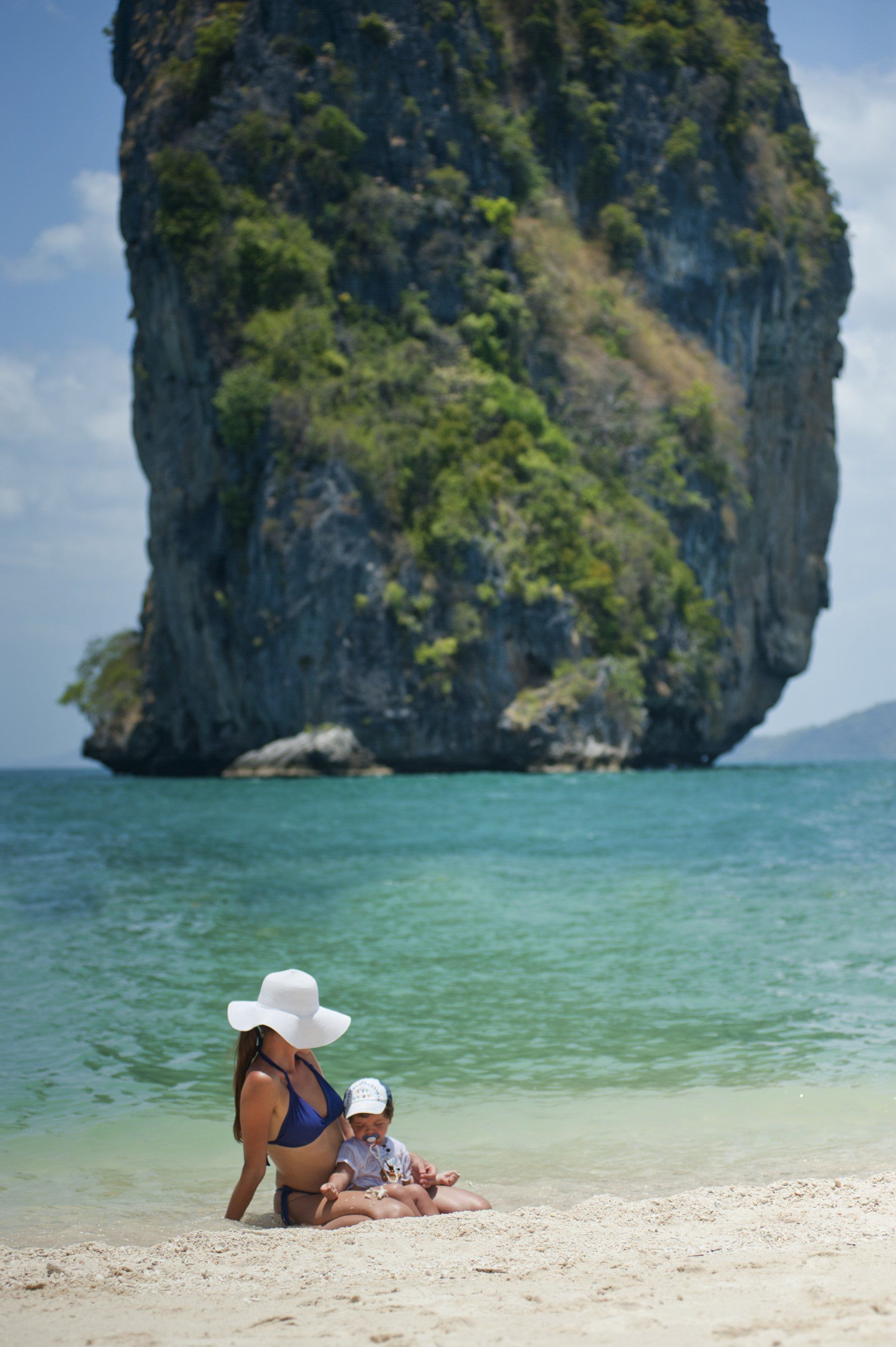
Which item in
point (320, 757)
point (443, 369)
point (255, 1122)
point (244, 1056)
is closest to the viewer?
point (255, 1122)

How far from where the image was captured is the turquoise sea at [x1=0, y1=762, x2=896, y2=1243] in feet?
17.0

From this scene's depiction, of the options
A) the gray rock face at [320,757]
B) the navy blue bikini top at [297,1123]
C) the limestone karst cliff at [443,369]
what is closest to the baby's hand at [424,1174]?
the navy blue bikini top at [297,1123]

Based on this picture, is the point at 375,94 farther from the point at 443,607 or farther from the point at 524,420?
the point at 443,607

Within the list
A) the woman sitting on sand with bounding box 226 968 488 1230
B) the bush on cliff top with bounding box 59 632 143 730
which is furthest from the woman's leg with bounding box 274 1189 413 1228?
the bush on cliff top with bounding box 59 632 143 730

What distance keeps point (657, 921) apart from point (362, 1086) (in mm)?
7013

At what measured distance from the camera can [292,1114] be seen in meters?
4.22

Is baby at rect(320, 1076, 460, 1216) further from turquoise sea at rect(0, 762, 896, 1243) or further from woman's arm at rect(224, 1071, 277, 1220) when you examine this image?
turquoise sea at rect(0, 762, 896, 1243)

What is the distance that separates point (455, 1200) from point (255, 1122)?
2.72 ft

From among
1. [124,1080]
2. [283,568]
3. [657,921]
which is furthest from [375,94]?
[124,1080]

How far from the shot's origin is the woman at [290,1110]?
416cm

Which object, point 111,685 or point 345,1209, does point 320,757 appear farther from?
point 345,1209

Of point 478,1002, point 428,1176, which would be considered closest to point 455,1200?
point 428,1176

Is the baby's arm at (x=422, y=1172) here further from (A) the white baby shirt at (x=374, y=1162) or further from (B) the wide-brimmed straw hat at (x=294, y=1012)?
(B) the wide-brimmed straw hat at (x=294, y=1012)

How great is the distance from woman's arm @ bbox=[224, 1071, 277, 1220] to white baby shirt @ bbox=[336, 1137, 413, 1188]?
0.32 m
